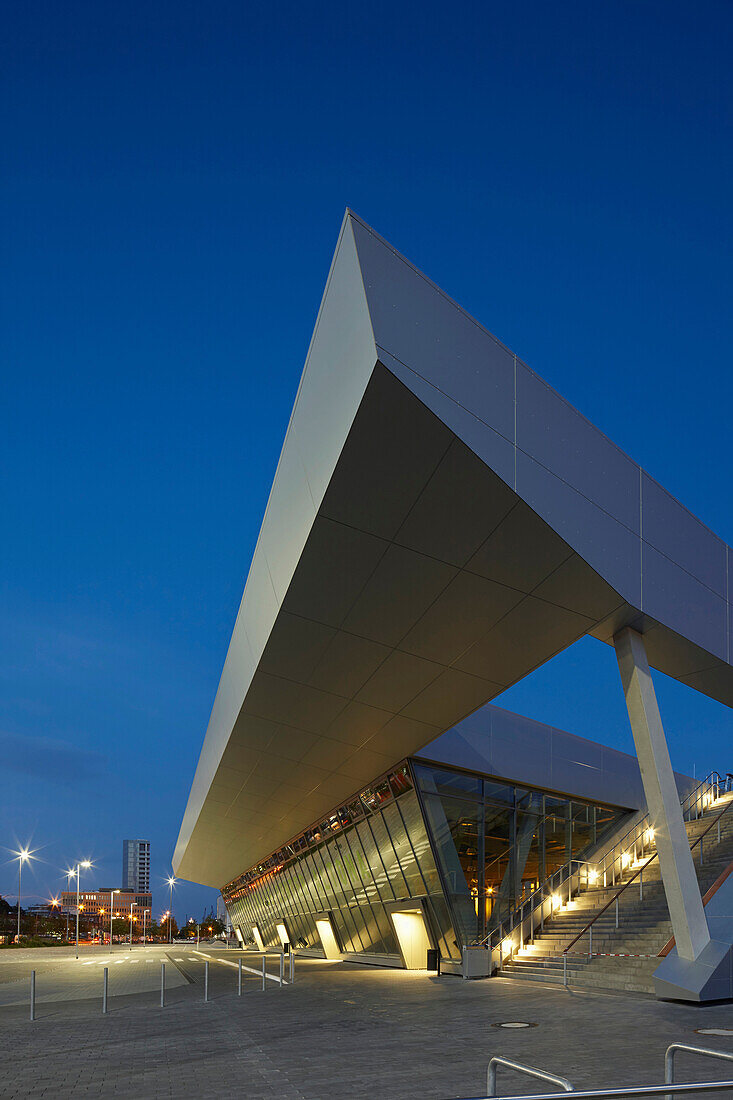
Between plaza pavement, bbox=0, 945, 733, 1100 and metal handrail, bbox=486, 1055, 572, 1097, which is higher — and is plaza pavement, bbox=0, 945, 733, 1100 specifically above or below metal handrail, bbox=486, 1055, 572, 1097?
below

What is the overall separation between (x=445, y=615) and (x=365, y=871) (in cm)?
1767

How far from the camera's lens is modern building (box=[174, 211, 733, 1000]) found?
30.7 feet

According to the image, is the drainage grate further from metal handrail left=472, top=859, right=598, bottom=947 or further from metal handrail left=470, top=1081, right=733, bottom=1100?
metal handrail left=472, top=859, right=598, bottom=947

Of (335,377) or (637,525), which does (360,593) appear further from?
(637,525)

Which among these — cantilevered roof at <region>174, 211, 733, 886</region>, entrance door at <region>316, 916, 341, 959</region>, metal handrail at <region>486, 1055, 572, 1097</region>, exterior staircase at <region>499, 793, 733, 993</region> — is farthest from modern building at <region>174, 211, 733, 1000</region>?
entrance door at <region>316, 916, 341, 959</region>

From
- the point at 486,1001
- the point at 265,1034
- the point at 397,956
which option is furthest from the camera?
the point at 397,956

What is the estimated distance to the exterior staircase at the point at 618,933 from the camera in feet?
55.5

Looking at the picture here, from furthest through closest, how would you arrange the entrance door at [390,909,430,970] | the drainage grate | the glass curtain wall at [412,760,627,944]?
the entrance door at [390,909,430,970] < the glass curtain wall at [412,760,627,944] < the drainage grate

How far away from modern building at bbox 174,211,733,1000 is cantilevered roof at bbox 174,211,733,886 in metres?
0.04

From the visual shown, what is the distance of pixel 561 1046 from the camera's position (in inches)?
370

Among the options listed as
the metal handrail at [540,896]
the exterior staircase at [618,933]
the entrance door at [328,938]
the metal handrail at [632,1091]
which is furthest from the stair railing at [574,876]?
the metal handrail at [632,1091]

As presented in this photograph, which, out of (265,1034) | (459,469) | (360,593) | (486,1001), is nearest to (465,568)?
(360,593)

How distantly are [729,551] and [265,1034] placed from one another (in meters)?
12.7

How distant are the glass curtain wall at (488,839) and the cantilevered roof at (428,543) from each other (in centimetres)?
427
